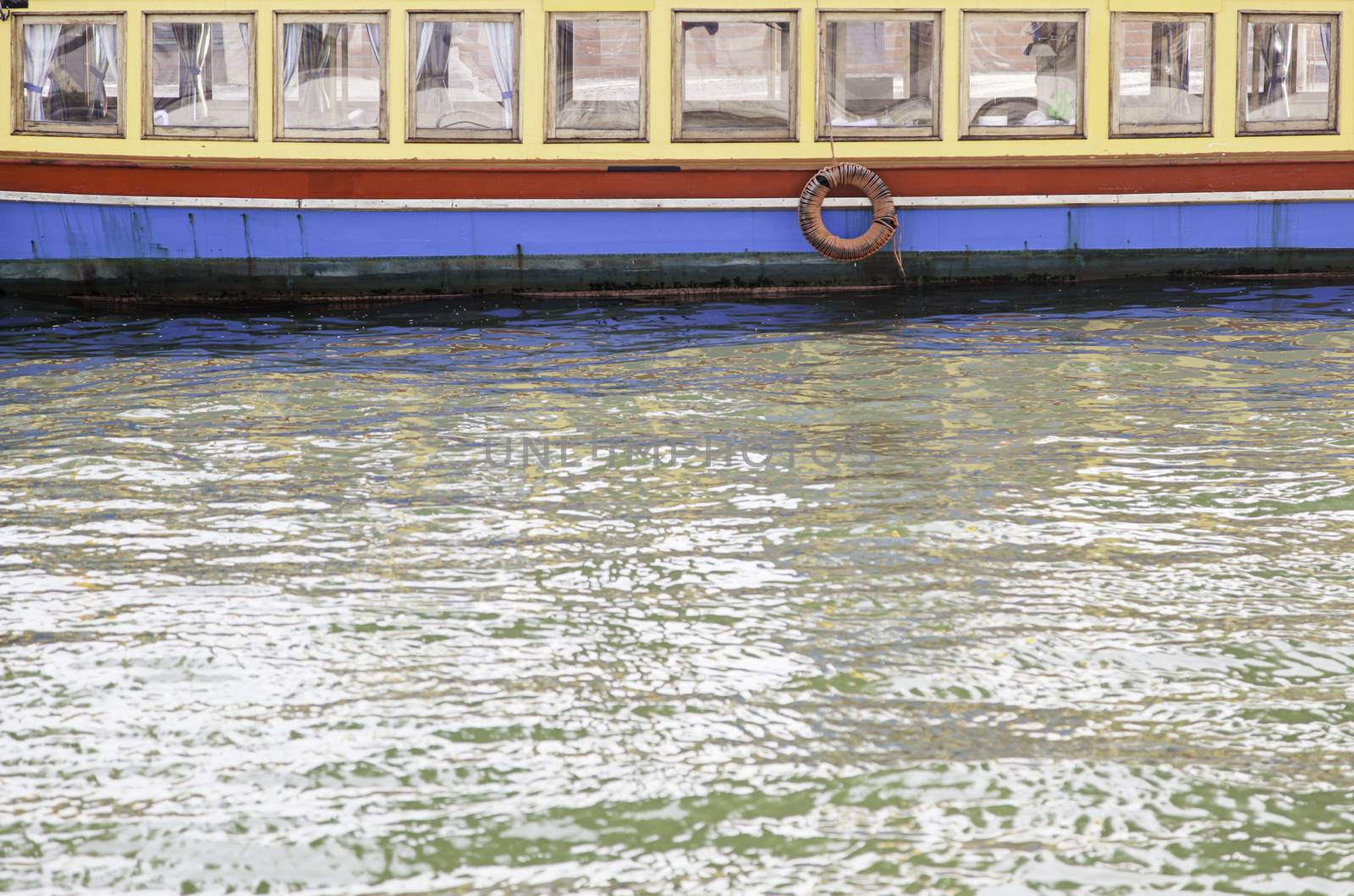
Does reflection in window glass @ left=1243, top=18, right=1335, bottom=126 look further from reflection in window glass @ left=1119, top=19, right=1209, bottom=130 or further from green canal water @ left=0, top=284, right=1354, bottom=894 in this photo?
green canal water @ left=0, top=284, right=1354, bottom=894

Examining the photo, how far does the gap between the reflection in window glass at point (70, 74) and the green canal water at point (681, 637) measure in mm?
3947

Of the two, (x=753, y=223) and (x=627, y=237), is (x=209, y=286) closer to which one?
(x=627, y=237)

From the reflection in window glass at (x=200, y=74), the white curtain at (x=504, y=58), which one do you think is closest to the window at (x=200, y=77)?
the reflection in window glass at (x=200, y=74)

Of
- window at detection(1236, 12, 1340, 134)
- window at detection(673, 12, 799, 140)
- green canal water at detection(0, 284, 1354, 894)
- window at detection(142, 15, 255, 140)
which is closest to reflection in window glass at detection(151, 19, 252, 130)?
window at detection(142, 15, 255, 140)

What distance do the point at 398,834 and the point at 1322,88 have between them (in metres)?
11.2

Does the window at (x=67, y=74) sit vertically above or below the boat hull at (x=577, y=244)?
above

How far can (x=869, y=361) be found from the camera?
9727 mm

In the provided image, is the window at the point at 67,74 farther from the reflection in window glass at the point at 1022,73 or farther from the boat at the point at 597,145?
the reflection in window glass at the point at 1022,73

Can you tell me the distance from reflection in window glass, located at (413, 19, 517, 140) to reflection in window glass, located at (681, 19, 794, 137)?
124 cm

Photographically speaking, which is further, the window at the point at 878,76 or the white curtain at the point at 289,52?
the window at the point at 878,76

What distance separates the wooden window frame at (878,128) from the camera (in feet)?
40.6

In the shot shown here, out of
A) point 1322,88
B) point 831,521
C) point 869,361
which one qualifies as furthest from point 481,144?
point 831,521

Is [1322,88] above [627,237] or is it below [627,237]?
above

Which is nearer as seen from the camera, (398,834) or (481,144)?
(398,834)
